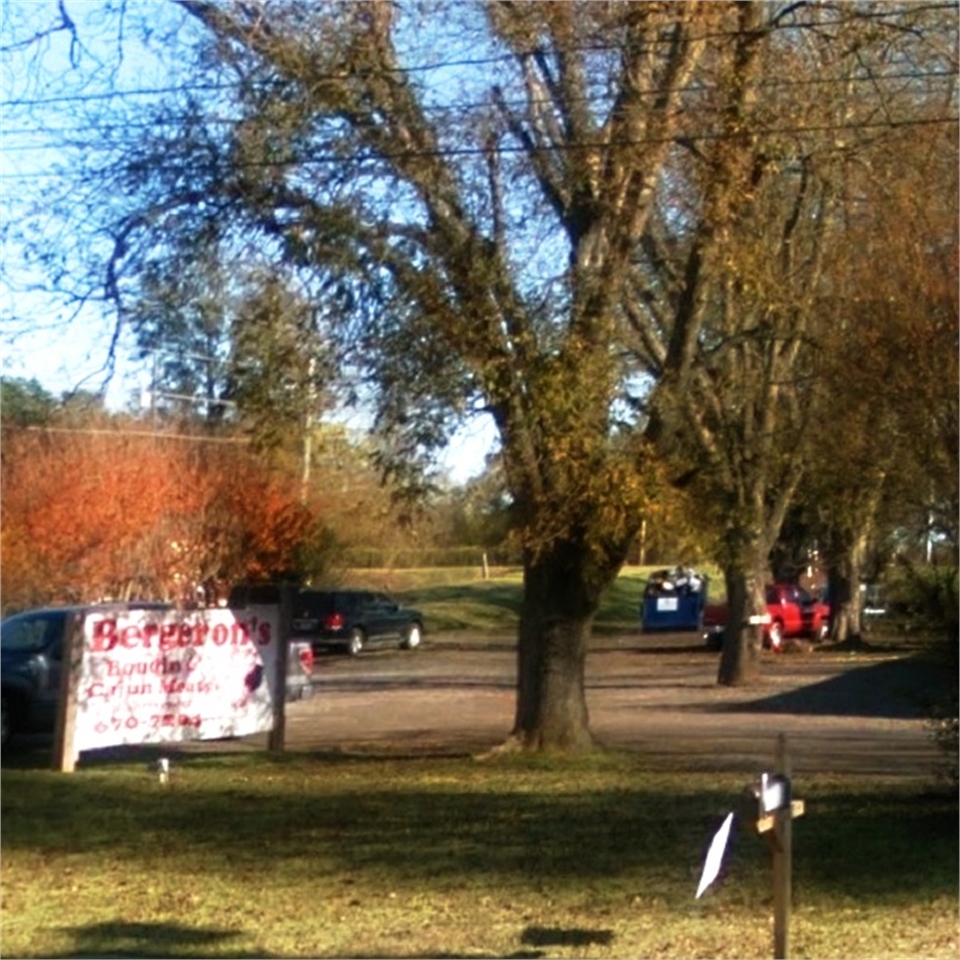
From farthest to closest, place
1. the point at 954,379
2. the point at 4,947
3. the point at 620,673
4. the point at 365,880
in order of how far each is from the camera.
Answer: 1. the point at 620,673
2. the point at 954,379
3. the point at 365,880
4. the point at 4,947

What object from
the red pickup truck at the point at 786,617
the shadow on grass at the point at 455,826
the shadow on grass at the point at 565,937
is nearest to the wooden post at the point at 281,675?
the shadow on grass at the point at 455,826

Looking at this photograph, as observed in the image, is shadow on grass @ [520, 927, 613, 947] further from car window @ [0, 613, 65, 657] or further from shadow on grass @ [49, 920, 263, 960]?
car window @ [0, 613, 65, 657]

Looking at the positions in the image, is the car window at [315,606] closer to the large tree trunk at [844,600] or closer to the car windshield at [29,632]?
the large tree trunk at [844,600]

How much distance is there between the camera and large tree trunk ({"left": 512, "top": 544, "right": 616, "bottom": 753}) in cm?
1931

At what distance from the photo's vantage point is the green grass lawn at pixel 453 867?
10.1 metres

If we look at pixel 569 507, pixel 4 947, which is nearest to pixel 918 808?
pixel 569 507

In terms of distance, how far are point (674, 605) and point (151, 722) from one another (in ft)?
115

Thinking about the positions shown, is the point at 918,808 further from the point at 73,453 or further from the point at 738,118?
the point at 73,453

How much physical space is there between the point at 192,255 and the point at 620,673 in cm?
2210

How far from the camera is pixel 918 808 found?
1461 cm

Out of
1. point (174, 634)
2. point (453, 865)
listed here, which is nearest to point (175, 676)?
point (174, 634)

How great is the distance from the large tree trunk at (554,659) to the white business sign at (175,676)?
118 inches

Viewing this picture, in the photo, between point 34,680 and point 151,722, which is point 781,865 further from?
point 34,680

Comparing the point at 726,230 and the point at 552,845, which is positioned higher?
the point at 726,230
